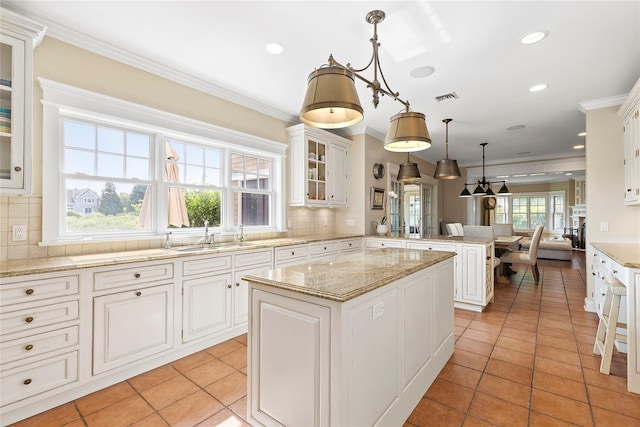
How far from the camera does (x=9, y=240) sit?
84.5 inches

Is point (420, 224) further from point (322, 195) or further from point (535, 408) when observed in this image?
point (535, 408)

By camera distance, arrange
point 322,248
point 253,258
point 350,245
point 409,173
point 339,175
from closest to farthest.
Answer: point 253,258
point 322,248
point 409,173
point 350,245
point 339,175

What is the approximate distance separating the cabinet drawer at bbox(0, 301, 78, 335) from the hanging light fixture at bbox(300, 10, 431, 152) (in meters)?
1.99

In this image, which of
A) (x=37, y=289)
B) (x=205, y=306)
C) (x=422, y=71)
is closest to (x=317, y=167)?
(x=422, y=71)

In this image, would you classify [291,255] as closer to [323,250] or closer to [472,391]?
[323,250]

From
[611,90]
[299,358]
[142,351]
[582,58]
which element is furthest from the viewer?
[611,90]

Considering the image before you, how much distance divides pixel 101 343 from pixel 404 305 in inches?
84.1

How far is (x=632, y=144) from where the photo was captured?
10.4 feet

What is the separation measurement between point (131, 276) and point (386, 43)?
275 cm

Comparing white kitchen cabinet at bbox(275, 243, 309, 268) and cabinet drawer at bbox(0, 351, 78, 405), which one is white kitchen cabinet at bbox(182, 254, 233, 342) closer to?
white kitchen cabinet at bbox(275, 243, 309, 268)

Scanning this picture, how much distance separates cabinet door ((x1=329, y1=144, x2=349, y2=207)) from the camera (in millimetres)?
4723

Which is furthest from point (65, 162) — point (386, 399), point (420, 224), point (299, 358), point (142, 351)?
point (420, 224)

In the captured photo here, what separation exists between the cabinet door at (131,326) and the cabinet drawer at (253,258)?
695 millimetres

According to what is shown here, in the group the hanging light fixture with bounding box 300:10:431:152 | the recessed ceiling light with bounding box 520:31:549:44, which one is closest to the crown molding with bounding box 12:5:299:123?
the hanging light fixture with bounding box 300:10:431:152
